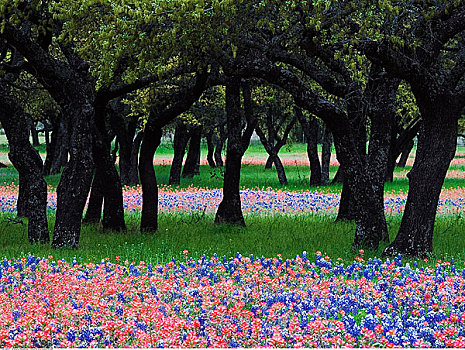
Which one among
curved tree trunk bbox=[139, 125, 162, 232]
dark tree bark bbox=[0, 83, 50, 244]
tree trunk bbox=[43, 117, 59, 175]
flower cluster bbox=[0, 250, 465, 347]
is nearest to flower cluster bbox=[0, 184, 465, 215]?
curved tree trunk bbox=[139, 125, 162, 232]

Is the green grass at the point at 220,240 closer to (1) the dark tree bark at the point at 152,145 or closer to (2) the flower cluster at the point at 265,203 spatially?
(1) the dark tree bark at the point at 152,145

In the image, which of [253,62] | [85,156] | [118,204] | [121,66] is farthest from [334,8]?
[118,204]

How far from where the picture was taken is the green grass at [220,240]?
1288 centimetres

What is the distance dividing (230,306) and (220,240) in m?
6.50

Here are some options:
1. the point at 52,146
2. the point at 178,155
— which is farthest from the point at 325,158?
the point at 52,146

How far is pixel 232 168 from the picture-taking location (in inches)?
718

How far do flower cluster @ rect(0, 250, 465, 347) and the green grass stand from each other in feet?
6.10

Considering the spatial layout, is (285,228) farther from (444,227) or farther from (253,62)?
(253,62)

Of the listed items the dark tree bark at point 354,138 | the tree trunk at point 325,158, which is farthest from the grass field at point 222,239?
the tree trunk at point 325,158

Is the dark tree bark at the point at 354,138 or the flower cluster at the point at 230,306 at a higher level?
the dark tree bark at the point at 354,138

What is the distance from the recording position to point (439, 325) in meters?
7.30

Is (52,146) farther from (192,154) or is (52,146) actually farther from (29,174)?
(29,174)

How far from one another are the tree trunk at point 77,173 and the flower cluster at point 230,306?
9.44 ft

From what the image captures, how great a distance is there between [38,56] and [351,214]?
382 inches
